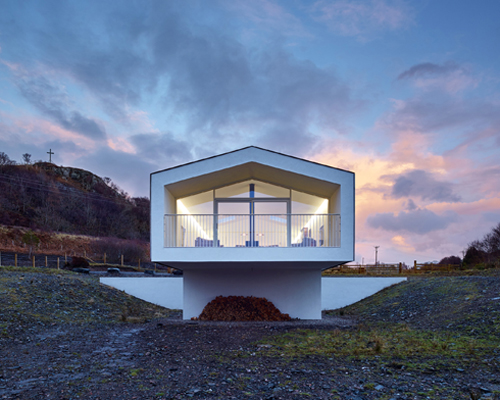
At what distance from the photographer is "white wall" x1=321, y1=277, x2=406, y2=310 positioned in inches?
663

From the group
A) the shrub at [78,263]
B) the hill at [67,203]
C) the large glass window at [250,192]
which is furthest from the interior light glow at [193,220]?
the hill at [67,203]

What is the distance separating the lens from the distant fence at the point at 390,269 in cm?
2414

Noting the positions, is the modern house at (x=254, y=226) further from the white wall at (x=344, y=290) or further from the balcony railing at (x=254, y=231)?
the white wall at (x=344, y=290)

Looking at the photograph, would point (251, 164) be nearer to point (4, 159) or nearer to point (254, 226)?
point (254, 226)

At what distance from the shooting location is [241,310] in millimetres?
11727

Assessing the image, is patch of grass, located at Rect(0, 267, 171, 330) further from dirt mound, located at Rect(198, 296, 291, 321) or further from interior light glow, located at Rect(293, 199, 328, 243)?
interior light glow, located at Rect(293, 199, 328, 243)

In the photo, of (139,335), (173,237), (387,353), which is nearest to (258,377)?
(387,353)

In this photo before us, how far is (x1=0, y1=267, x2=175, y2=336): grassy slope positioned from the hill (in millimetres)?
28492

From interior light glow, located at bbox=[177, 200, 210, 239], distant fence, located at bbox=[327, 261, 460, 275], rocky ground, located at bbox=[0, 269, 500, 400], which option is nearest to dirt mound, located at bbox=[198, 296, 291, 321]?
rocky ground, located at bbox=[0, 269, 500, 400]

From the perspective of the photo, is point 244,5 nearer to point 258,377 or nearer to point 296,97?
point 296,97

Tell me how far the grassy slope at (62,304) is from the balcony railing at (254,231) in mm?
3306

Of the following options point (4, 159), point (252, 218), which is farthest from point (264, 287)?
point (4, 159)

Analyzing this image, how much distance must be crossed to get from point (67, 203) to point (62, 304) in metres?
41.7

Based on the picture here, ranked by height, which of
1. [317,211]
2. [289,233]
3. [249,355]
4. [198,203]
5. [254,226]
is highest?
[198,203]
